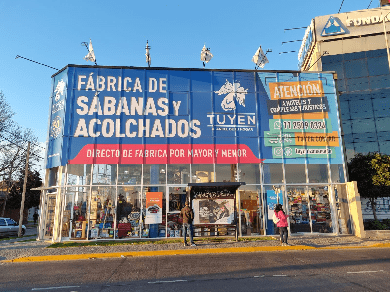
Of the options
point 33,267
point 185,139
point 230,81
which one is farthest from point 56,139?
point 230,81

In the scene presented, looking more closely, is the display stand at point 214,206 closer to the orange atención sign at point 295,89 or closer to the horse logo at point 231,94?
the horse logo at point 231,94

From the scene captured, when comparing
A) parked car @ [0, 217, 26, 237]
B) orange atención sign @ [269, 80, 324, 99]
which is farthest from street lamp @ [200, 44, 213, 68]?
parked car @ [0, 217, 26, 237]

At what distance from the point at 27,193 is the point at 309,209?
42554 millimetres

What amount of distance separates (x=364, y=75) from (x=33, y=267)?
3136cm

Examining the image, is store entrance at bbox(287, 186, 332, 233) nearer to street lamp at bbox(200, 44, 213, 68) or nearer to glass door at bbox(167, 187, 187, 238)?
glass door at bbox(167, 187, 187, 238)

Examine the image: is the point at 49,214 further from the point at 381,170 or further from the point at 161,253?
the point at 381,170

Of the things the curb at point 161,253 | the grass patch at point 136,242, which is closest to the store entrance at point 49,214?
the grass patch at point 136,242

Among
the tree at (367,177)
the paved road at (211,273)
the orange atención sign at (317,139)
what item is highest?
the orange atención sign at (317,139)

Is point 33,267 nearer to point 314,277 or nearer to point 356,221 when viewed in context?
point 314,277

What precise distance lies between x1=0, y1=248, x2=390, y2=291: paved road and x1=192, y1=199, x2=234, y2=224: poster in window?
3610 millimetres

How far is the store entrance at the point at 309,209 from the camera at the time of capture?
1638 cm

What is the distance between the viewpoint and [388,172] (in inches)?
664

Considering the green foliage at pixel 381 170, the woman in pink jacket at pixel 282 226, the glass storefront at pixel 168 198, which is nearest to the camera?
the woman in pink jacket at pixel 282 226

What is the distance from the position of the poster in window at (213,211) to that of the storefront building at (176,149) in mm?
1675
